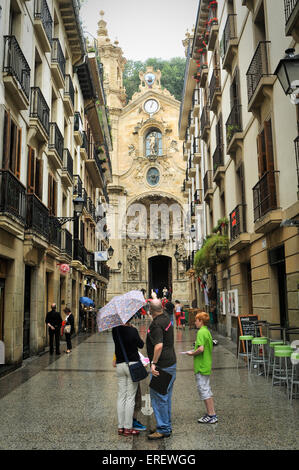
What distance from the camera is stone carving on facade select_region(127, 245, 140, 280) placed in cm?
4309

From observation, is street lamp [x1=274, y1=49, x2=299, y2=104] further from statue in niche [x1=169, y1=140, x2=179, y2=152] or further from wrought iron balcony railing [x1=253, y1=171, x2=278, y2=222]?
statue in niche [x1=169, y1=140, x2=179, y2=152]

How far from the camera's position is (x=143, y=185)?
44500 millimetres

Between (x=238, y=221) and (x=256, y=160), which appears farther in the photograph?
(x=238, y=221)

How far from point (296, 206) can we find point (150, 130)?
3924 centimetres

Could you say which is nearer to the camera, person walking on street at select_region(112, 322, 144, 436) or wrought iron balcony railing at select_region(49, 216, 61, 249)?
person walking on street at select_region(112, 322, 144, 436)

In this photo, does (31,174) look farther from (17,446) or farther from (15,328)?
(17,446)

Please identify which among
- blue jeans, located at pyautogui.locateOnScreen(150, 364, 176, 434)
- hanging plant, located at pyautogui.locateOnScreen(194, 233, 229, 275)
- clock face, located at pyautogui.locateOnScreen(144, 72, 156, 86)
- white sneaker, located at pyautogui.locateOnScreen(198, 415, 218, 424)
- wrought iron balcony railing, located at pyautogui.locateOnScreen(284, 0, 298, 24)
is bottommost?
white sneaker, located at pyautogui.locateOnScreen(198, 415, 218, 424)

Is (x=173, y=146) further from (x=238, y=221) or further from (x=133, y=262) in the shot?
(x=238, y=221)

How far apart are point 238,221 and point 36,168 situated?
6989 millimetres

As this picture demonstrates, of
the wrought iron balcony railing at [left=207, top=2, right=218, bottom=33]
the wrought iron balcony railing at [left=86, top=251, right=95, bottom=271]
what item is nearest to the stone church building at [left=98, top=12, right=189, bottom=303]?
the wrought iron balcony railing at [left=86, top=251, right=95, bottom=271]

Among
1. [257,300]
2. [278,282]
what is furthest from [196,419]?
[257,300]

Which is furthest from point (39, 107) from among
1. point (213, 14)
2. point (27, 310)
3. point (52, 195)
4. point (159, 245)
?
point (159, 245)

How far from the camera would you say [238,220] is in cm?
1503

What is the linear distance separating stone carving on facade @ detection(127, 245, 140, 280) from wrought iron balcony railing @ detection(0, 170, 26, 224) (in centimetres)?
3120
